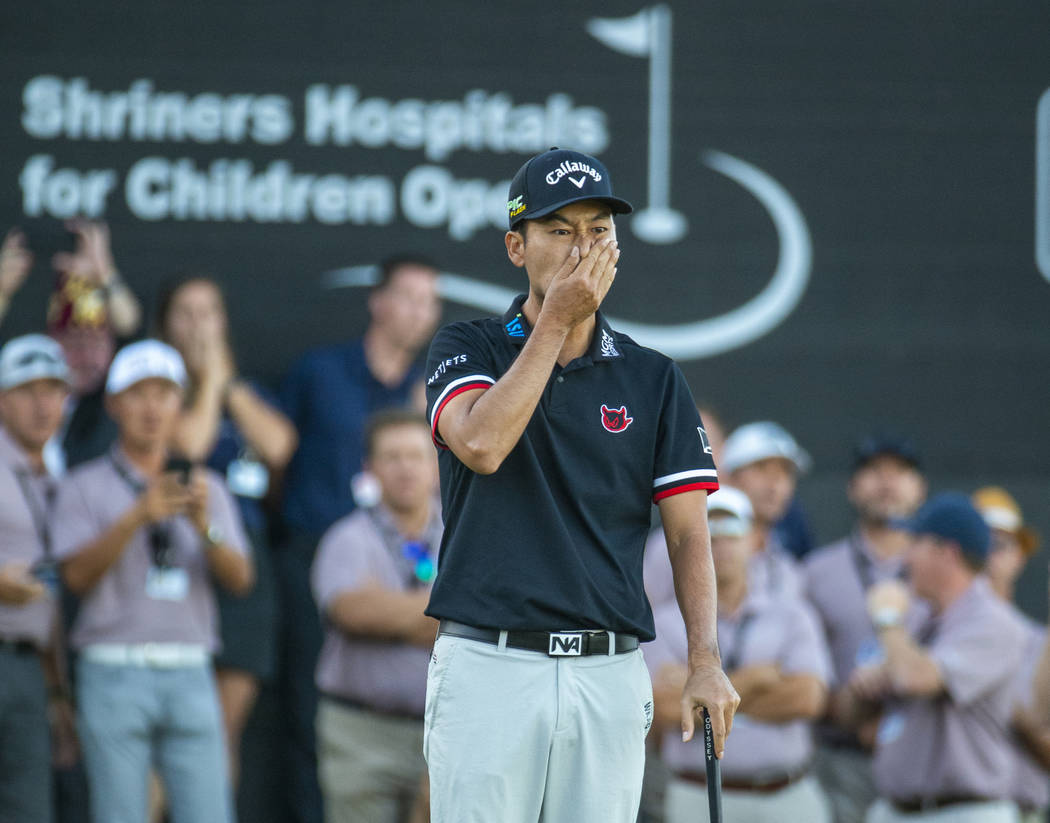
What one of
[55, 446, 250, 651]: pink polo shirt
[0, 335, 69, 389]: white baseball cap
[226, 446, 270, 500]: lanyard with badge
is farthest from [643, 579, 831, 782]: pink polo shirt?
[0, 335, 69, 389]: white baseball cap

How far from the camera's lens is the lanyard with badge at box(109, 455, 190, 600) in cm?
565

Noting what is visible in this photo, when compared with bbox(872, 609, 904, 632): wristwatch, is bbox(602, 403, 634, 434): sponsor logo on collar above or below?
above

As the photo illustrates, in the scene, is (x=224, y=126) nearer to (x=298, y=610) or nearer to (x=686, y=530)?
(x=298, y=610)

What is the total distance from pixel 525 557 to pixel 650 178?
463cm

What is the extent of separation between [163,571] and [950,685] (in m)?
2.99

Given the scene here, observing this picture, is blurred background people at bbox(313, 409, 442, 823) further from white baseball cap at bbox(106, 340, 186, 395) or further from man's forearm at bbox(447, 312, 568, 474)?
man's forearm at bbox(447, 312, 568, 474)

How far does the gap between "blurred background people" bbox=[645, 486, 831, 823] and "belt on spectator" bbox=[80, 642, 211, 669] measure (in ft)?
5.83

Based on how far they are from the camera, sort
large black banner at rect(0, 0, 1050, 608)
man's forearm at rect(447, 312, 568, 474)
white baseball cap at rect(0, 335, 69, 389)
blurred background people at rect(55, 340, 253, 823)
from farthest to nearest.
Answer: large black banner at rect(0, 0, 1050, 608), white baseball cap at rect(0, 335, 69, 389), blurred background people at rect(55, 340, 253, 823), man's forearm at rect(447, 312, 568, 474)

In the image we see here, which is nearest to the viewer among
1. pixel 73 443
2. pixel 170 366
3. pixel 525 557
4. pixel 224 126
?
pixel 525 557

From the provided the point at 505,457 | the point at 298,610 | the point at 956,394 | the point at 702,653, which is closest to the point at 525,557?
the point at 505,457

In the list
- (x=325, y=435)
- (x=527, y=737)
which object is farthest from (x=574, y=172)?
(x=325, y=435)

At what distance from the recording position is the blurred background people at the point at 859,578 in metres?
6.61

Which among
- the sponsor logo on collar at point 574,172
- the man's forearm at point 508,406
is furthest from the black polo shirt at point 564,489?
the sponsor logo on collar at point 574,172

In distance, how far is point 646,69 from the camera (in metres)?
7.45
